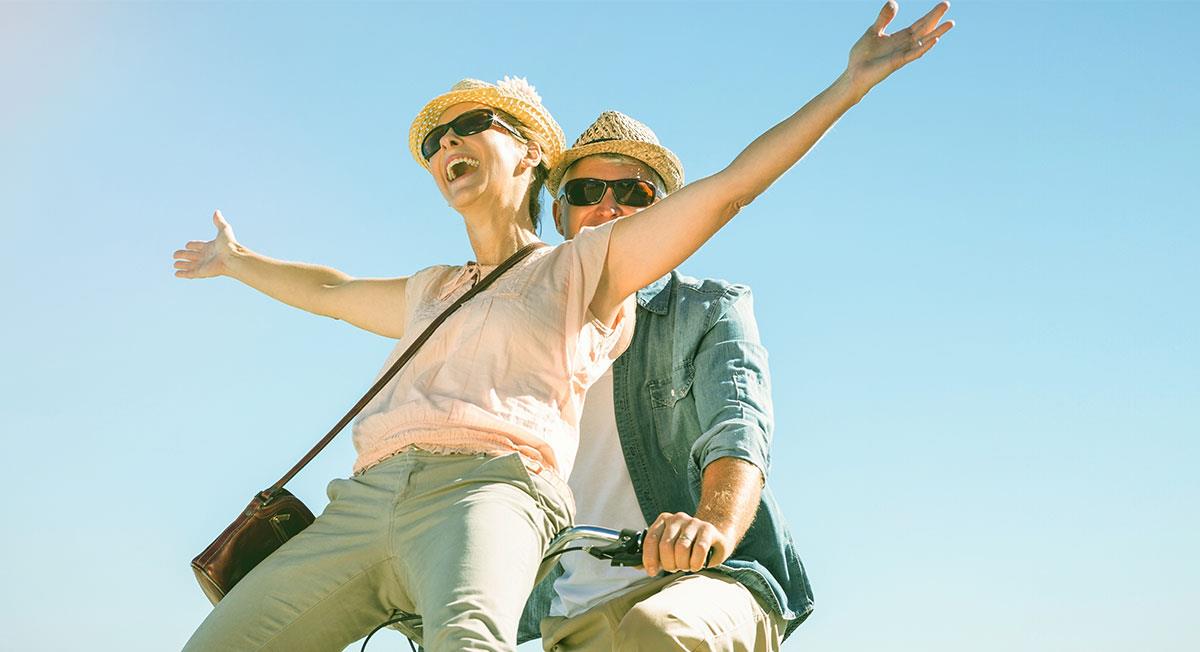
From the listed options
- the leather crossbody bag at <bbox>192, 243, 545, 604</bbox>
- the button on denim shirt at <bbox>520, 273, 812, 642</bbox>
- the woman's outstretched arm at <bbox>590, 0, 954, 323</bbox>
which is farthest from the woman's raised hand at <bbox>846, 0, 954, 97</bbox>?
the button on denim shirt at <bbox>520, 273, 812, 642</bbox>

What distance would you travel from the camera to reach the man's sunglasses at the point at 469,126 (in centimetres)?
413

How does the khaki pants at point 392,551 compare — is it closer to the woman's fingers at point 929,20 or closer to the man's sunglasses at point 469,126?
the man's sunglasses at point 469,126

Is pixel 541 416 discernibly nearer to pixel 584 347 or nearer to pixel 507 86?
pixel 584 347

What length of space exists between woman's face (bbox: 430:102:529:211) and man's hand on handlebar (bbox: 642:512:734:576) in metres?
1.23

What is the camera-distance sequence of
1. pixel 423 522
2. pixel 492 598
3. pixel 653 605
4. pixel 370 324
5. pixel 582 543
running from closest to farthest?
pixel 492 598 < pixel 423 522 < pixel 653 605 < pixel 370 324 < pixel 582 543

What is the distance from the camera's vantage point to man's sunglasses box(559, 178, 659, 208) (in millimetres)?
5520

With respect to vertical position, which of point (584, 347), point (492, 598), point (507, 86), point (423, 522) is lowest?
point (492, 598)

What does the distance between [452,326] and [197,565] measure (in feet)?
3.07

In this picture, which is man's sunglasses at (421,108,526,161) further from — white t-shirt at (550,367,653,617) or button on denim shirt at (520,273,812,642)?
white t-shirt at (550,367,653,617)

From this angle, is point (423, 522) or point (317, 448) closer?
point (423, 522)

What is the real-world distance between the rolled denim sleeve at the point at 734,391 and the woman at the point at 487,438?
0.64 m

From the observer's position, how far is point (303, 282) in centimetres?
467

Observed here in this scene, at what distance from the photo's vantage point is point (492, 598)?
118 inches

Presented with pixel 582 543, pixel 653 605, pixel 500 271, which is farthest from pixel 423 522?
pixel 582 543
